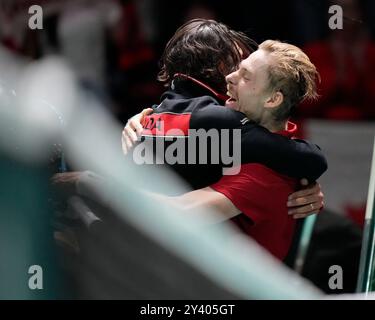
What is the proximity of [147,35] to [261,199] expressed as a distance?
23.6 inches

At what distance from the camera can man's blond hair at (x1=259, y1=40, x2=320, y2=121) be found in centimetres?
152

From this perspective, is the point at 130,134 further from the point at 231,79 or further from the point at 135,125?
the point at 231,79

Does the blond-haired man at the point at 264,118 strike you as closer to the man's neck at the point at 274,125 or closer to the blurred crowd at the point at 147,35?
the man's neck at the point at 274,125

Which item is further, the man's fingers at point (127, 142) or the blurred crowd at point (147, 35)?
the blurred crowd at point (147, 35)

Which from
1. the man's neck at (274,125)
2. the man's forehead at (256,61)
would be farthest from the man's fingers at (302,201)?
the man's forehead at (256,61)

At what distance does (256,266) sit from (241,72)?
0.30m

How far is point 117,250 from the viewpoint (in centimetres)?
145

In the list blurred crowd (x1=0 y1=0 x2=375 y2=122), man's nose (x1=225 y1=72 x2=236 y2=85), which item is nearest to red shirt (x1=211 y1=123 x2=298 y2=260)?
man's nose (x1=225 y1=72 x2=236 y2=85)

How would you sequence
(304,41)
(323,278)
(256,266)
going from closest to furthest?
1. (256,266)
2. (323,278)
3. (304,41)

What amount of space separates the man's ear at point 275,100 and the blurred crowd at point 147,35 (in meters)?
0.25

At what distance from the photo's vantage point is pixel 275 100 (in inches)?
60.1

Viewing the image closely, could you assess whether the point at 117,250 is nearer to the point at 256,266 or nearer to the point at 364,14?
the point at 256,266

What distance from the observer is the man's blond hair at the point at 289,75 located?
4.98 feet

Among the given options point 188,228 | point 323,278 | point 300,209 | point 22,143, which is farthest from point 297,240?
point 22,143
